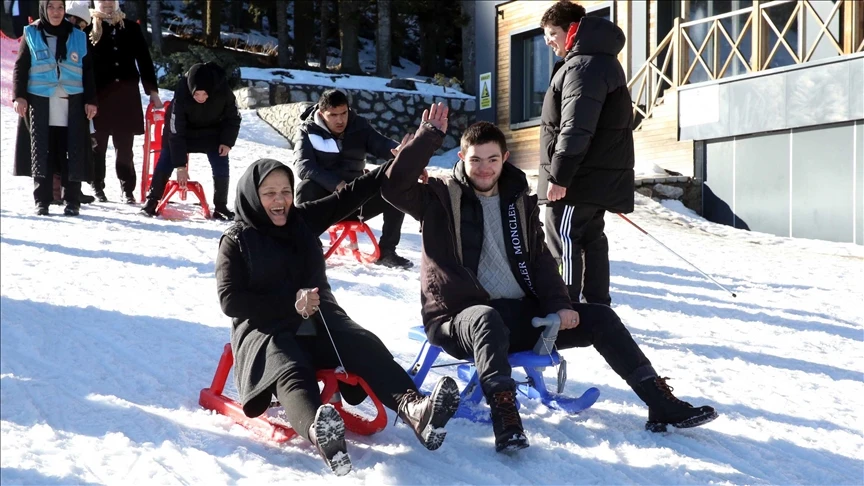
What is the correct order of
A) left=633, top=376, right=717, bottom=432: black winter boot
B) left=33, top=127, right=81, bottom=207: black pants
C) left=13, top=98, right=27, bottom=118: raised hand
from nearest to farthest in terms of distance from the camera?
left=633, top=376, right=717, bottom=432: black winter boot → left=13, top=98, right=27, bottom=118: raised hand → left=33, top=127, right=81, bottom=207: black pants

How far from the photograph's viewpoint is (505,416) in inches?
117

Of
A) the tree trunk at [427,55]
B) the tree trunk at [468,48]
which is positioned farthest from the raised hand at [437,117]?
the tree trunk at [427,55]

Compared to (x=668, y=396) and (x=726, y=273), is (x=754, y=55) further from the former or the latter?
(x=668, y=396)

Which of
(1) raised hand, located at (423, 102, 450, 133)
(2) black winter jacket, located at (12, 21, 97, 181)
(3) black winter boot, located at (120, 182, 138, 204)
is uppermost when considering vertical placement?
(2) black winter jacket, located at (12, 21, 97, 181)

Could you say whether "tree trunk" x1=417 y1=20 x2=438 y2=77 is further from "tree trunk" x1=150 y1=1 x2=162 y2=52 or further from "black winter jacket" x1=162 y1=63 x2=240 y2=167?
"black winter jacket" x1=162 y1=63 x2=240 y2=167

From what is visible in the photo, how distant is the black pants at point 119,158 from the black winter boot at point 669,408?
6.02 m

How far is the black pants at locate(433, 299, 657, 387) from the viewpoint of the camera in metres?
3.09

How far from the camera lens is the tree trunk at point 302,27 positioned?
23562 mm

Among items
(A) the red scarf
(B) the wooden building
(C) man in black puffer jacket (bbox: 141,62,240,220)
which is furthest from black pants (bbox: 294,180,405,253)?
(B) the wooden building

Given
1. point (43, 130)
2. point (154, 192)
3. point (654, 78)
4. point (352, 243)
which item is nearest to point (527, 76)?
point (654, 78)

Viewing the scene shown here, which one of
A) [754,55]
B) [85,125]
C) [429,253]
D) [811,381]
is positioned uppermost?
[754,55]

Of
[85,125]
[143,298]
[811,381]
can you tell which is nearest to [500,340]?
[811,381]

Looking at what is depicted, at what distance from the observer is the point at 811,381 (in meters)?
4.13

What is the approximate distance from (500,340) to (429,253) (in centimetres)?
47
